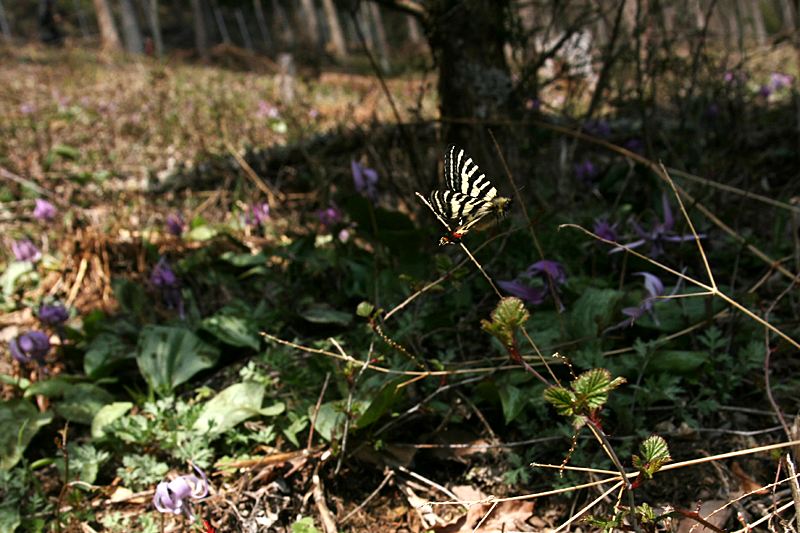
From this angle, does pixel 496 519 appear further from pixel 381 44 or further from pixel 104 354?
pixel 381 44

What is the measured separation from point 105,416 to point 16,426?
0.32 m

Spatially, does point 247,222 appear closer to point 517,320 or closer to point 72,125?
point 517,320

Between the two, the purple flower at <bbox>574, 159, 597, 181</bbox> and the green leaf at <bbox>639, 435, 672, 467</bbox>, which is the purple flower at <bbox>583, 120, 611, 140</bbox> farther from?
the green leaf at <bbox>639, 435, 672, 467</bbox>

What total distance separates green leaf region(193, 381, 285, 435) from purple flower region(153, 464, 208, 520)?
24cm

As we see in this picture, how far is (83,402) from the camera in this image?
1.92 m

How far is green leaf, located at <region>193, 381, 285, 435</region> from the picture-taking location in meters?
1.69

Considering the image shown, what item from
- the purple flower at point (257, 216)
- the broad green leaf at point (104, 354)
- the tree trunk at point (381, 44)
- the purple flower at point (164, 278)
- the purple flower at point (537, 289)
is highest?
the tree trunk at point (381, 44)

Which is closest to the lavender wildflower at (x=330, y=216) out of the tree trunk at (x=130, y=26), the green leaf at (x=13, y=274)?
the green leaf at (x=13, y=274)

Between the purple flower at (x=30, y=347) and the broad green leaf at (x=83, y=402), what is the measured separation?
23cm

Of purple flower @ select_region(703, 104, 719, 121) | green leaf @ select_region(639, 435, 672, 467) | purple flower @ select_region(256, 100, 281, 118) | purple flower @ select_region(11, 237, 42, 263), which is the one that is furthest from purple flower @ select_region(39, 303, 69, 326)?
purple flower @ select_region(256, 100, 281, 118)

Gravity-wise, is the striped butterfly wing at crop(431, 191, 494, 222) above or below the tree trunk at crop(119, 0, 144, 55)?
below

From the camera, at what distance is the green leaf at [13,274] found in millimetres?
2705

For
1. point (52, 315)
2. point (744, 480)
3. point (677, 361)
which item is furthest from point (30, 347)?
point (744, 480)

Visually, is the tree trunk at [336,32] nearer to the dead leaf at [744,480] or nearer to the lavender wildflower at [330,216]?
the lavender wildflower at [330,216]
